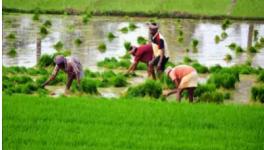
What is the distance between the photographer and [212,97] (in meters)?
8.61

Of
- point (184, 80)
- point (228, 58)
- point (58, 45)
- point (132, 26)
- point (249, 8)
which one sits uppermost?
point (249, 8)

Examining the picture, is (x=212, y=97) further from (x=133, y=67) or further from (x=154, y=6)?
(x=154, y=6)

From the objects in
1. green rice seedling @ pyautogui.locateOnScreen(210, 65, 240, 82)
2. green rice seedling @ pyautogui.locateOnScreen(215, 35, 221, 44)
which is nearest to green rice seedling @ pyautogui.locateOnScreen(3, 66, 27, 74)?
green rice seedling @ pyautogui.locateOnScreen(210, 65, 240, 82)

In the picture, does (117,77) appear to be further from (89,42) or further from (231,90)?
(89,42)

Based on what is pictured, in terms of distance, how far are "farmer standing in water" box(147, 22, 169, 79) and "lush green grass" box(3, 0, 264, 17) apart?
13016 millimetres

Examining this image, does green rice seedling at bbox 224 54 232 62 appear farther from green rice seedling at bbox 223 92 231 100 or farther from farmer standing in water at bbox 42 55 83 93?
farmer standing in water at bbox 42 55 83 93

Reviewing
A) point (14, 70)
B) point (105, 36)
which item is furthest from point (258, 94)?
point (105, 36)

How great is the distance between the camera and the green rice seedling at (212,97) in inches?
336

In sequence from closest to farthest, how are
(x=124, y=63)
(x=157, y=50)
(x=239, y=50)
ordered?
(x=157, y=50), (x=124, y=63), (x=239, y=50)

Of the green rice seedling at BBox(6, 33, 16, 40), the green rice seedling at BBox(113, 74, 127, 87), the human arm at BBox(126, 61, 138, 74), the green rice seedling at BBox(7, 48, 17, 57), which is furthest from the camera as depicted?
the green rice seedling at BBox(6, 33, 16, 40)

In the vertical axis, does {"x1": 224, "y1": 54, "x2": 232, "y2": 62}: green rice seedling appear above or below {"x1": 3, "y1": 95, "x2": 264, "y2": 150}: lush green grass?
below

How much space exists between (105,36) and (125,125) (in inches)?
474

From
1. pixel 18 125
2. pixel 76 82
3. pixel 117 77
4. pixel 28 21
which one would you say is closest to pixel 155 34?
pixel 117 77

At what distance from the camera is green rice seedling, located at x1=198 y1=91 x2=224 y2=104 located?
28.0ft
